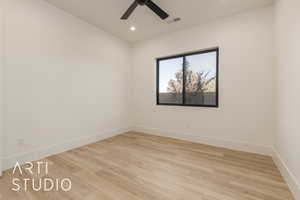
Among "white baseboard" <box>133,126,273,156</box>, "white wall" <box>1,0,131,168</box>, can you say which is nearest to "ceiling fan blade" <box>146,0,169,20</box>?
"white wall" <box>1,0,131,168</box>

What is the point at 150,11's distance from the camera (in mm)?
2715

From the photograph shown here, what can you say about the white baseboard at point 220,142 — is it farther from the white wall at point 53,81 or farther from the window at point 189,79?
the white wall at point 53,81

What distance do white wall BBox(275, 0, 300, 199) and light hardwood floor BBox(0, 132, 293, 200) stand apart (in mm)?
369

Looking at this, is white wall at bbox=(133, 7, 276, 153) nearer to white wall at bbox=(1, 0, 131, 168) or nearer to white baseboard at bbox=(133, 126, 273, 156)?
white baseboard at bbox=(133, 126, 273, 156)

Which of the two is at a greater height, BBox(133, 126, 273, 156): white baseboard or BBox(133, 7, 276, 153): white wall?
BBox(133, 7, 276, 153): white wall

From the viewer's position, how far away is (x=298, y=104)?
1.39 metres

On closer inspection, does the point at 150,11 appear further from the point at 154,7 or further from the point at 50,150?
the point at 50,150

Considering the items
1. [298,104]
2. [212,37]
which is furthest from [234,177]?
[212,37]

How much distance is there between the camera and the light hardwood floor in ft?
4.89

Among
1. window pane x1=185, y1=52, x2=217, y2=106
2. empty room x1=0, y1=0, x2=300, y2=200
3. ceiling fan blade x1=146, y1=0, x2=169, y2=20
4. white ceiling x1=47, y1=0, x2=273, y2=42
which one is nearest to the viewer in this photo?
empty room x1=0, y1=0, x2=300, y2=200

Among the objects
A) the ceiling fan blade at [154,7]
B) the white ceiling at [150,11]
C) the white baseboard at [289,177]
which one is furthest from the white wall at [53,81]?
the white baseboard at [289,177]

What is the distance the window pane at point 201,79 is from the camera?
315 centimetres

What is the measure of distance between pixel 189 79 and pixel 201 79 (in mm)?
305

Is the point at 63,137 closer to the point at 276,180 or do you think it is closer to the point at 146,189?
the point at 146,189
